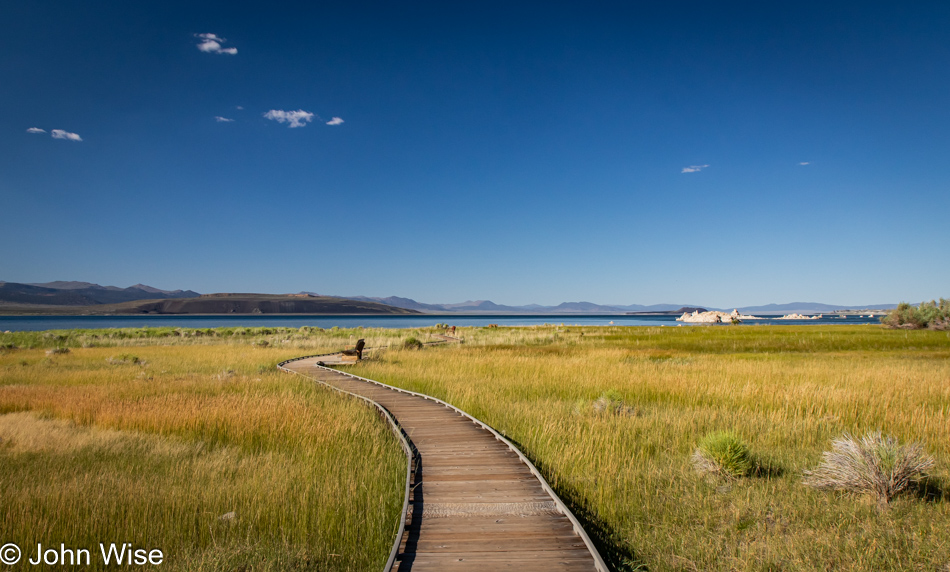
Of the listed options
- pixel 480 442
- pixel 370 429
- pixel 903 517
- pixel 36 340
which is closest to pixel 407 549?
pixel 480 442

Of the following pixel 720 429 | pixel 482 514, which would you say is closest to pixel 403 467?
pixel 482 514

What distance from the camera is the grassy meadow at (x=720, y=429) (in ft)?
15.5

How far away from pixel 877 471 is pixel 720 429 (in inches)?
125

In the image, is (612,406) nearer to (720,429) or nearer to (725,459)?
(720,429)

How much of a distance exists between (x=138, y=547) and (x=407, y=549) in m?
3.25

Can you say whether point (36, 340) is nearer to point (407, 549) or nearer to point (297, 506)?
point (297, 506)

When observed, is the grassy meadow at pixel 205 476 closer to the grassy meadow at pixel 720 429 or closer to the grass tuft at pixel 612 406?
the grassy meadow at pixel 720 429

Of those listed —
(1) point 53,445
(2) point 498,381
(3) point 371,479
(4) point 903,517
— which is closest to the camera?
(4) point 903,517

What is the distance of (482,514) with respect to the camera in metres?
5.14

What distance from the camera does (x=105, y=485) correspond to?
20.1 feet

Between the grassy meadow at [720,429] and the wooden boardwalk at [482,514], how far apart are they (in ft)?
2.05

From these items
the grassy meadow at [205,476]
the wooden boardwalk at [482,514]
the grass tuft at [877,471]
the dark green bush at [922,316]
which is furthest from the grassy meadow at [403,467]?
the dark green bush at [922,316]

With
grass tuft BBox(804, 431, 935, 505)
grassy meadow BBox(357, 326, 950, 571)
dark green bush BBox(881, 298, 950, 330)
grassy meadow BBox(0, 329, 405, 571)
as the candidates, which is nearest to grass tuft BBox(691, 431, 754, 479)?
grassy meadow BBox(357, 326, 950, 571)

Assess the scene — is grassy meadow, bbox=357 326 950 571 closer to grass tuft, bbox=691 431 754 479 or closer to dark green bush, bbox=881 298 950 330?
grass tuft, bbox=691 431 754 479
